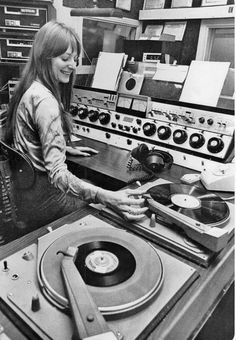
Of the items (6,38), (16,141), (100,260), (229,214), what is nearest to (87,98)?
(6,38)

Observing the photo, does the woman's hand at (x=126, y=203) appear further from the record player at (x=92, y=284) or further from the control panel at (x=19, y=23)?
the control panel at (x=19, y=23)

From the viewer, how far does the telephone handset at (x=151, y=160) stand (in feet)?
5.06

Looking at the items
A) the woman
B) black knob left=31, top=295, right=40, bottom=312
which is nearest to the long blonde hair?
the woman

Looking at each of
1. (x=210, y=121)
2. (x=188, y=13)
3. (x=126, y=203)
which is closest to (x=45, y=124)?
(x=126, y=203)

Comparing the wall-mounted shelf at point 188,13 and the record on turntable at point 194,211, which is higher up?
the wall-mounted shelf at point 188,13

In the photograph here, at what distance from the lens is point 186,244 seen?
2.93 ft

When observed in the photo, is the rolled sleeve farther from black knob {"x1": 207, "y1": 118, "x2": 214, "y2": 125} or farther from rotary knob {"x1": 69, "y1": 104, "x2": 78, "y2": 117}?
rotary knob {"x1": 69, "y1": 104, "x2": 78, "y2": 117}

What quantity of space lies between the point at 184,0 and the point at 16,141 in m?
1.74

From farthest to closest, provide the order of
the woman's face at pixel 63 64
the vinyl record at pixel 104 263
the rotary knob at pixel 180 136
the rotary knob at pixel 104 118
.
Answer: the rotary knob at pixel 104 118
the rotary knob at pixel 180 136
the woman's face at pixel 63 64
the vinyl record at pixel 104 263

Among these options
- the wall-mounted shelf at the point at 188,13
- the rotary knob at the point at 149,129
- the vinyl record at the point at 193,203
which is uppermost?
the wall-mounted shelf at the point at 188,13

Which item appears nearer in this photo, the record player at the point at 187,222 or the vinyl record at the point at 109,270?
the vinyl record at the point at 109,270

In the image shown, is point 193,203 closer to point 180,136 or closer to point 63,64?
point 180,136

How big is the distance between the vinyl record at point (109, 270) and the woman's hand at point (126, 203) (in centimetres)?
15

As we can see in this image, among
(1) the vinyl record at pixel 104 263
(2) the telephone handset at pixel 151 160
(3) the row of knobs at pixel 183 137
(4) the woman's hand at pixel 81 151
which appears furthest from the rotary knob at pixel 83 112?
(1) the vinyl record at pixel 104 263
